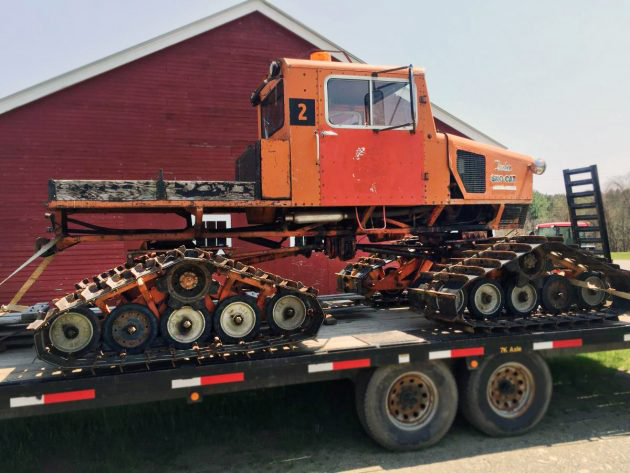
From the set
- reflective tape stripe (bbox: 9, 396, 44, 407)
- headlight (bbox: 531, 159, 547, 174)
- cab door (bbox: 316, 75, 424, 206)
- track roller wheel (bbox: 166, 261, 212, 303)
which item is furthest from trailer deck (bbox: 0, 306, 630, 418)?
headlight (bbox: 531, 159, 547, 174)

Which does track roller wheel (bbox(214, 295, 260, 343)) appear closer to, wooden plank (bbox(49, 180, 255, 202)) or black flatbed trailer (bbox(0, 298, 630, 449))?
black flatbed trailer (bbox(0, 298, 630, 449))

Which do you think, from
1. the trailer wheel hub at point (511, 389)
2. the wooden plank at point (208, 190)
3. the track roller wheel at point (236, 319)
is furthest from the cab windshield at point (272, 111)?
the trailer wheel hub at point (511, 389)

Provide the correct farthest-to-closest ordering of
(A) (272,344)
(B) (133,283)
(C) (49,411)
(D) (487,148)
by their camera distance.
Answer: (D) (487,148) < (A) (272,344) < (B) (133,283) < (C) (49,411)

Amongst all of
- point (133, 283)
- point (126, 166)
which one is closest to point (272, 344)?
point (133, 283)

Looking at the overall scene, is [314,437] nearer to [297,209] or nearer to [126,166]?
[297,209]

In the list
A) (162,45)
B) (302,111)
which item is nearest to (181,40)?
(162,45)

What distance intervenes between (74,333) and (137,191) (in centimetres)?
148

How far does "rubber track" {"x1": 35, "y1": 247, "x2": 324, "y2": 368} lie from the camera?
13.2ft

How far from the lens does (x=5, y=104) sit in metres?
10.6

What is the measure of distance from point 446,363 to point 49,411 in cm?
364

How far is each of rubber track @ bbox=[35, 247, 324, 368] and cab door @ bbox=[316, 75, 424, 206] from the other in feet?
4.38

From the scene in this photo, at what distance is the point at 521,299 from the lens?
5.52 metres

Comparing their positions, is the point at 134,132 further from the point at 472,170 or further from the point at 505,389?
the point at 505,389

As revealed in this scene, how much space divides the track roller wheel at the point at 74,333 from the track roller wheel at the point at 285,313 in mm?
1480
